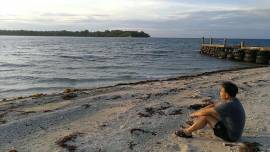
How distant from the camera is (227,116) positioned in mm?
7723

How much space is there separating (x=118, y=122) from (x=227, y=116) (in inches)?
106

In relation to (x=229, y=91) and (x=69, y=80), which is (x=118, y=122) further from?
(x=69, y=80)

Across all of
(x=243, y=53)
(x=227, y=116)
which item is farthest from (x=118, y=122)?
(x=243, y=53)

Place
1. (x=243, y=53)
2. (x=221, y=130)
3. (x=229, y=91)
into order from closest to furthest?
(x=229, y=91) < (x=221, y=130) < (x=243, y=53)

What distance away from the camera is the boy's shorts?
25.7 ft

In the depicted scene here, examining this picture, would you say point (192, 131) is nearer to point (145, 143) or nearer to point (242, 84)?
point (145, 143)

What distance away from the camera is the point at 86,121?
31.5ft


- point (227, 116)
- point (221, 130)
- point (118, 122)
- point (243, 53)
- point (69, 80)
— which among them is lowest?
point (69, 80)

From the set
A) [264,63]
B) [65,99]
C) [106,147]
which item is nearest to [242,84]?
[65,99]

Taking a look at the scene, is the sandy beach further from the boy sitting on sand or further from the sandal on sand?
the boy sitting on sand

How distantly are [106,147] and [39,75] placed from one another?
19.3 metres

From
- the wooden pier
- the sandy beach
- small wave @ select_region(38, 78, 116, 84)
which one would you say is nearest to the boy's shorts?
the sandy beach

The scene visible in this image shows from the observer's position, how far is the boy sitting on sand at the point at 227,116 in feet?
25.3

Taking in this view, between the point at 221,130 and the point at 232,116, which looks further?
the point at 221,130
